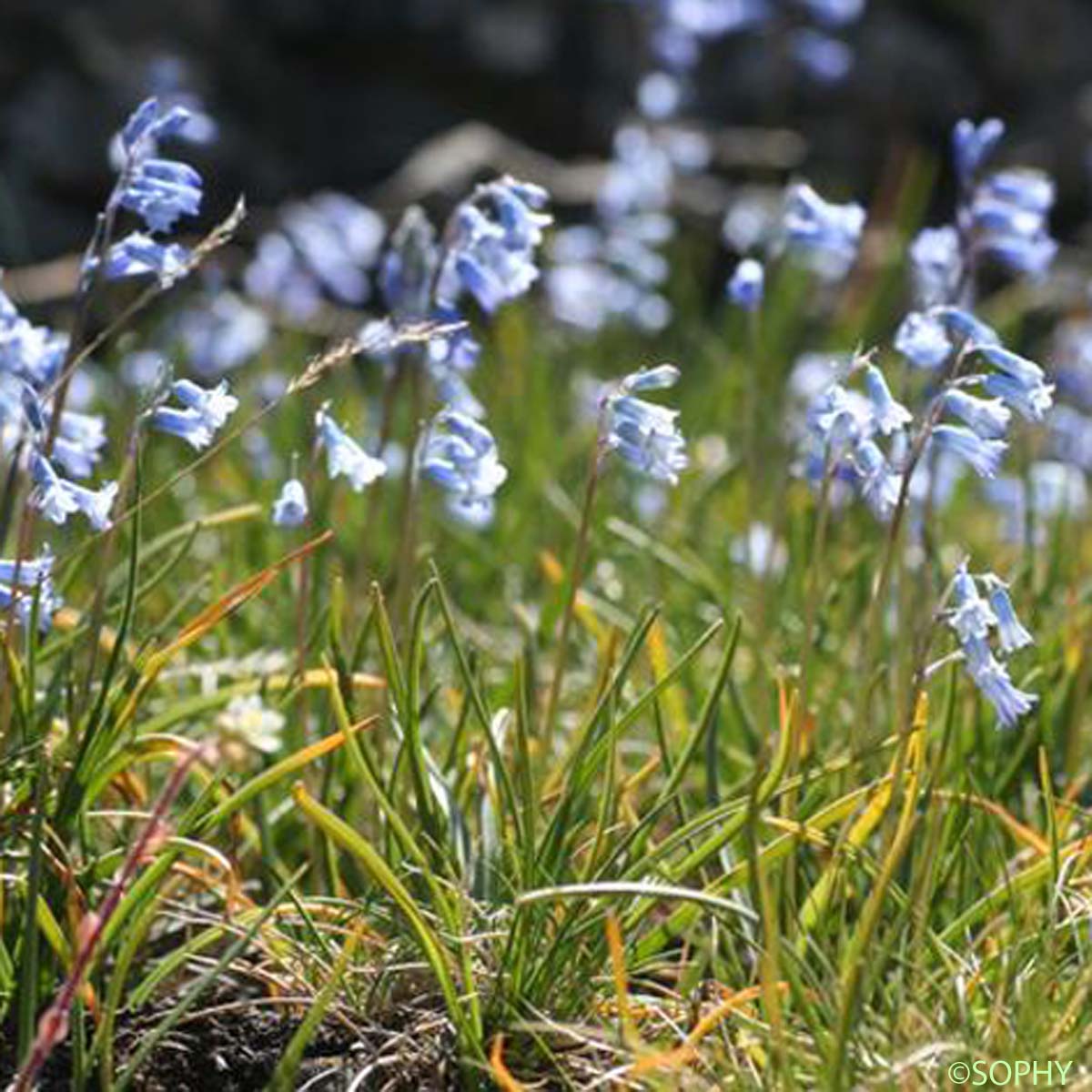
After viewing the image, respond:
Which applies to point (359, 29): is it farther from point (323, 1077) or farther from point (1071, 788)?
point (323, 1077)

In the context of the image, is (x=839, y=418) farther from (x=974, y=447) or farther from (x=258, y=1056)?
(x=258, y=1056)

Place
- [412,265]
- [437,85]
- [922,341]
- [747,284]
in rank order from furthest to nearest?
[437,85]
[747,284]
[412,265]
[922,341]

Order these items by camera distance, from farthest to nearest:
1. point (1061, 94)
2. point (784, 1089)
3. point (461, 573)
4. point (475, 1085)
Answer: point (1061, 94) → point (461, 573) → point (475, 1085) → point (784, 1089)

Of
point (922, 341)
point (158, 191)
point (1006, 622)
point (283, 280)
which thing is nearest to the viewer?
point (1006, 622)

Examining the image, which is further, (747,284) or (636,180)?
(636,180)

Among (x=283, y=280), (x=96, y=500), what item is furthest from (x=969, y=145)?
(x=283, y=280)

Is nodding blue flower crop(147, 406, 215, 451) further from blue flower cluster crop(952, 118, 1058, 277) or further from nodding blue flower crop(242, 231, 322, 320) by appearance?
nodding blue flower crop(242, 231, 322, 320)

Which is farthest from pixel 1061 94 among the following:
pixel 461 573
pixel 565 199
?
pixel 461 573

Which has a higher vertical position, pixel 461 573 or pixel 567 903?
pixel 567 903
